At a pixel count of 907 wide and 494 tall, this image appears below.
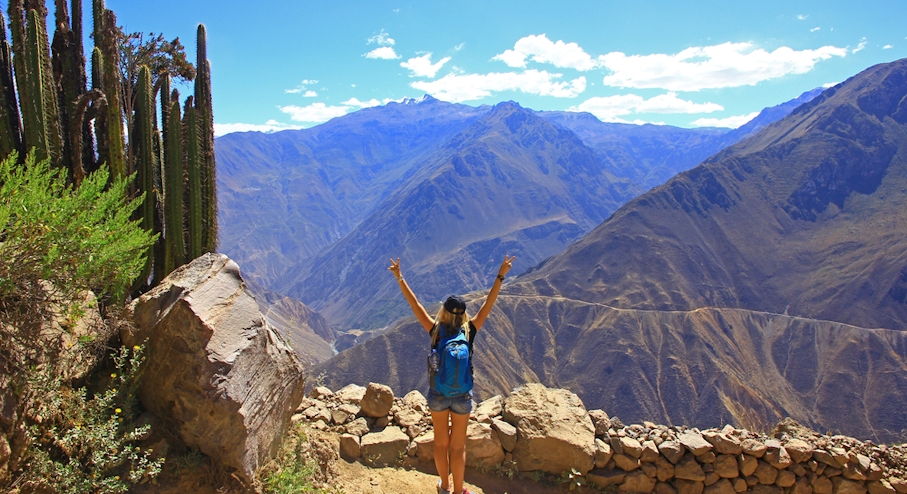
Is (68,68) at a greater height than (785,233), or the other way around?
(68,68)

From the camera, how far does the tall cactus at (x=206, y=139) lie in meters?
9.20

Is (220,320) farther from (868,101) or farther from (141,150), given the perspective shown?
(868,101)

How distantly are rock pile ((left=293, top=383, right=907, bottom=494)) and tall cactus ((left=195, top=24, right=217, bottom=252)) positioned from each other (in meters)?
3.76

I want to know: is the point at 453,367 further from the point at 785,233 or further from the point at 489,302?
the point at 785,233

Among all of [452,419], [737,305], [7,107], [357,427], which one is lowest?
[737,305]

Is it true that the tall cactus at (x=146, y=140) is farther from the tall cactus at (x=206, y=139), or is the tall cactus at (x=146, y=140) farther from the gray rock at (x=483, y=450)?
the gray rock at (x=483, y=450)

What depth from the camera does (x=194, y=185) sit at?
29.1 ft

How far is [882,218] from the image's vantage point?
3937 inches

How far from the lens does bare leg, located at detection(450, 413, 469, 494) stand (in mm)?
5289

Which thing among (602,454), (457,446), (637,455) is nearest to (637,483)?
(637,455)

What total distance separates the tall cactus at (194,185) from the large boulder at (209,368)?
3.47 metres

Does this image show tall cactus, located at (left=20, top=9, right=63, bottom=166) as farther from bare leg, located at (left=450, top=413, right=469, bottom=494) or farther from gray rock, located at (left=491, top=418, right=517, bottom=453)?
gray rock, located at (left=491, top=418, right=517, bottom=453)

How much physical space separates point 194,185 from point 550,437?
6711 millimetres

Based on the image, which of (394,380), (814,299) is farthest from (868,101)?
(394,380)
